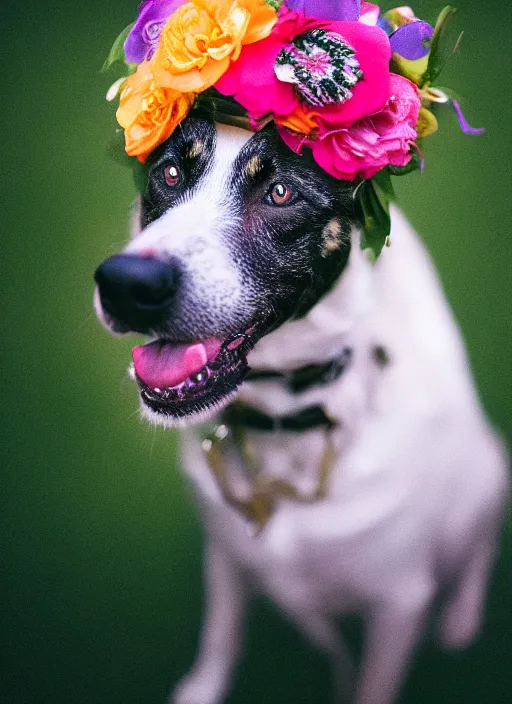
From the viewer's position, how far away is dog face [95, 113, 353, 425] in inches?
50.4

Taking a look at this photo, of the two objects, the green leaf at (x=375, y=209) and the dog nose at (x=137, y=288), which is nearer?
the dog nose at (x=137, y=288)

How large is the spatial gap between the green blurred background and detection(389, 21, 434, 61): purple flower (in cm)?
89

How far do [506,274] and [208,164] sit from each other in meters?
1.78

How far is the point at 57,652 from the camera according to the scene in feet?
7.28

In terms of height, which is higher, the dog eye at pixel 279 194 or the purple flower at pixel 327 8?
the purple flower at pixel 327 8

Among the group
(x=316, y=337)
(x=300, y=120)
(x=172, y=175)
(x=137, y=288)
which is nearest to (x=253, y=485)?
(x=316, y=337)

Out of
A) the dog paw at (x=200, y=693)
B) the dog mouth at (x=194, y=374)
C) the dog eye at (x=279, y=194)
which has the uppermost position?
the dog eye at (x=279, y=194)

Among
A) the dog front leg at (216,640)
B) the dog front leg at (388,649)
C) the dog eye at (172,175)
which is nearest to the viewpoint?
the dog eye at (172,175)

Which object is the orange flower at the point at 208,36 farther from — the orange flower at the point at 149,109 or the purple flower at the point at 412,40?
the purple flower at the point at 412,40

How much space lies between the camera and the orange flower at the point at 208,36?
1192 millimetres

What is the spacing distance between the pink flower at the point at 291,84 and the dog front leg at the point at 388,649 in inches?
48.8

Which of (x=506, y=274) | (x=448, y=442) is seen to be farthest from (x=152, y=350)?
(x=506, y=274)

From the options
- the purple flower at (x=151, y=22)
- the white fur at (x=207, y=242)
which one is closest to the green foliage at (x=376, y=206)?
the white fur at (x=207, y=242)

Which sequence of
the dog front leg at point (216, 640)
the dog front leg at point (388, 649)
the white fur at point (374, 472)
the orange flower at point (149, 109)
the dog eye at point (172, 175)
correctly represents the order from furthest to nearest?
the dog front leg at point (216, 640)
the dog front leg at point (388, 649)
the white fur at point (374, 472)
the dog eye at point (172, 175)
the orange flower at point (149, 109)
